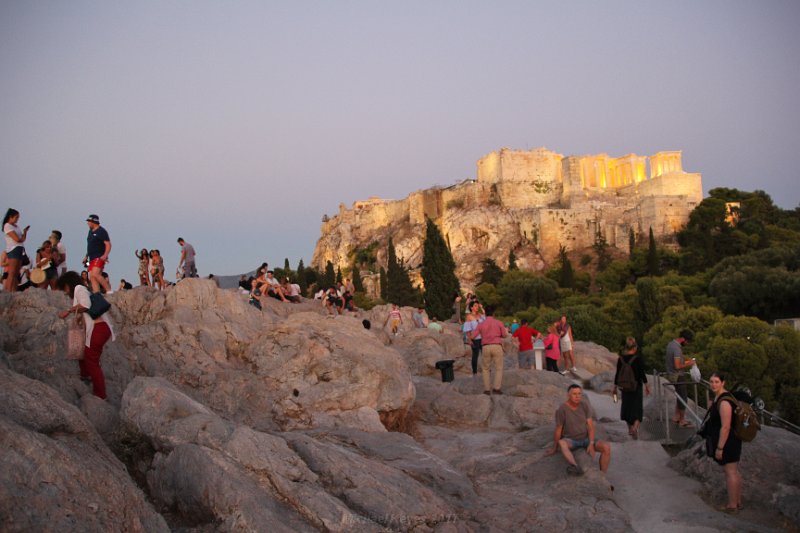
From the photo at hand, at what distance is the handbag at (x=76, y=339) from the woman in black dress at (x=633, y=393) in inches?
276

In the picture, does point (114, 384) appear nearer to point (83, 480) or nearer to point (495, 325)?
point (83, 480)

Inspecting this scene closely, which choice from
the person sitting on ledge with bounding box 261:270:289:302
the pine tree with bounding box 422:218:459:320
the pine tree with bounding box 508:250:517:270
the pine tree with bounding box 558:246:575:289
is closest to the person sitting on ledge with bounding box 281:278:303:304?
the person sitting on ledge with bounding box 261:270:289:302

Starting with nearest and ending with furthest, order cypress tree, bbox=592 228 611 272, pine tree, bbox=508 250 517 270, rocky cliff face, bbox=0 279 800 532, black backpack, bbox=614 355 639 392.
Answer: rocky cliff face, bbox=0 279 800 532, black backpack, bbox=614 355 639 392, pine tree, bbox=508 250 517 270, cypress tree, bbox=592 228 611 272

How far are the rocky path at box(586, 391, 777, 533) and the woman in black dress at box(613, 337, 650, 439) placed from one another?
278mm

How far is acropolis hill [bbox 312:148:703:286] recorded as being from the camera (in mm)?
71062

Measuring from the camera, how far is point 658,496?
8844 millimetres

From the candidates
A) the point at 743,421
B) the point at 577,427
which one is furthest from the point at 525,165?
the point at 743,421

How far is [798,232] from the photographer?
2539 inches

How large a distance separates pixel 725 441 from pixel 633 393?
2661mm

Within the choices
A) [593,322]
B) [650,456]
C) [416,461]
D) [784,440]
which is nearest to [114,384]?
[416,461]

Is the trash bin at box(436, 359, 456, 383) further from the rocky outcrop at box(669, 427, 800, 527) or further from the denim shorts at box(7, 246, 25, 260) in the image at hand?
the denim shorts at box(7, 246, 25, 260)

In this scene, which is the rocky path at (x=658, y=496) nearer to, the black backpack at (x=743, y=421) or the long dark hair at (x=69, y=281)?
the black backpack at (x=743, y=421)

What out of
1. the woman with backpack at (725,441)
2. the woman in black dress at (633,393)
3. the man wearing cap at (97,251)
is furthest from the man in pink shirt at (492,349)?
the man wearing cap at (97,251)

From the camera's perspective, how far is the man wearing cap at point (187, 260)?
59.0 ft
